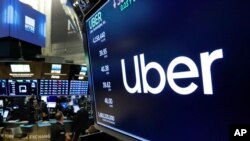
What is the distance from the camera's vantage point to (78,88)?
365 inches

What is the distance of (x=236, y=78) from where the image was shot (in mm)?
752

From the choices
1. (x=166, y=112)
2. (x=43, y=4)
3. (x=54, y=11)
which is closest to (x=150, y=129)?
(x=166, y=112)

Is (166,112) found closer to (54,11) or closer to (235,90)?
(235,90)

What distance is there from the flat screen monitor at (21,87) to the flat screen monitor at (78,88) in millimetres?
1158

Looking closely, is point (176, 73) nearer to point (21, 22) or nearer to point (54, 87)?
point (54, 87)

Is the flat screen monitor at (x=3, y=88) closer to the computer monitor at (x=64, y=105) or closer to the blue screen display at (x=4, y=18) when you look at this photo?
the blue screen display at (x=4, y=18)

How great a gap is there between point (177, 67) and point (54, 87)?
26.5 feet

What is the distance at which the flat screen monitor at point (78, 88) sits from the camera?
9.11m

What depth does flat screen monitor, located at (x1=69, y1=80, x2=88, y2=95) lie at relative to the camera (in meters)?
9.11

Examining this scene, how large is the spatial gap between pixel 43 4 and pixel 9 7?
18.1 feet

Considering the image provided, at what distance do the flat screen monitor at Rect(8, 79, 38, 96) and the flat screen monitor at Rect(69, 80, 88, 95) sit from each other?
1.16 m

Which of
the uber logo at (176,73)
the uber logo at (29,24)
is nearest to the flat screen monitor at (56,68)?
the uber logo at (29,24)

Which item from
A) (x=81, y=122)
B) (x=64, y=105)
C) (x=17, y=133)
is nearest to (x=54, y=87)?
Answer: (x=64, y=105)

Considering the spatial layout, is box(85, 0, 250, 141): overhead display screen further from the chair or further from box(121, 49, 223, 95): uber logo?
the chair
